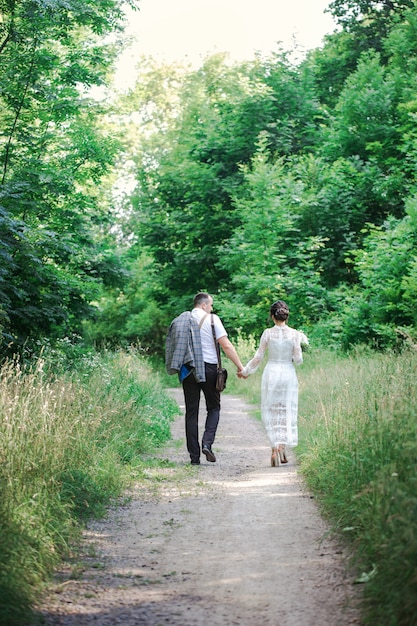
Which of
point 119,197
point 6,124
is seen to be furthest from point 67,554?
point 119,197

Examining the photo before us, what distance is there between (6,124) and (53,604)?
13.0m

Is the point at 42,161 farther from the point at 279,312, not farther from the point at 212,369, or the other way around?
the point at 279,312

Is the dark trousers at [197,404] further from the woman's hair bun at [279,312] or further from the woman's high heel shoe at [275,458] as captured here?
the woman's hair bun at [279,312]

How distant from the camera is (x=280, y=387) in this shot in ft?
35.4

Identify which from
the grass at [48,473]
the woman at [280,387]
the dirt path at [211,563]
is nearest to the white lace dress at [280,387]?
the woman at [280,387]

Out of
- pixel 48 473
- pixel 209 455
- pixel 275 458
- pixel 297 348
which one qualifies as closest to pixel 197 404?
pixel 209 455

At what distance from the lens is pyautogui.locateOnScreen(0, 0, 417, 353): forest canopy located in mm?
15258

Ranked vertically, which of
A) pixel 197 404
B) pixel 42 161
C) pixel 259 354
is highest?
pixel 42 161

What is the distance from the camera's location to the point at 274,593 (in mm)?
5219

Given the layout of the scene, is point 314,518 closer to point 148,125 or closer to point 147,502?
point 147,502

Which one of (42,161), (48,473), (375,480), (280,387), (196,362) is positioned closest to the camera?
(375,480)

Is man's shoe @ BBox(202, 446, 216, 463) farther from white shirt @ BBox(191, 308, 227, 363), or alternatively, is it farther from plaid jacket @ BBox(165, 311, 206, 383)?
white shirt @ BBox(191, 308, 227, 363)

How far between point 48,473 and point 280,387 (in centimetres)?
445

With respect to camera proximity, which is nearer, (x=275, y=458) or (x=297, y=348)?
(x=275, y=458)
